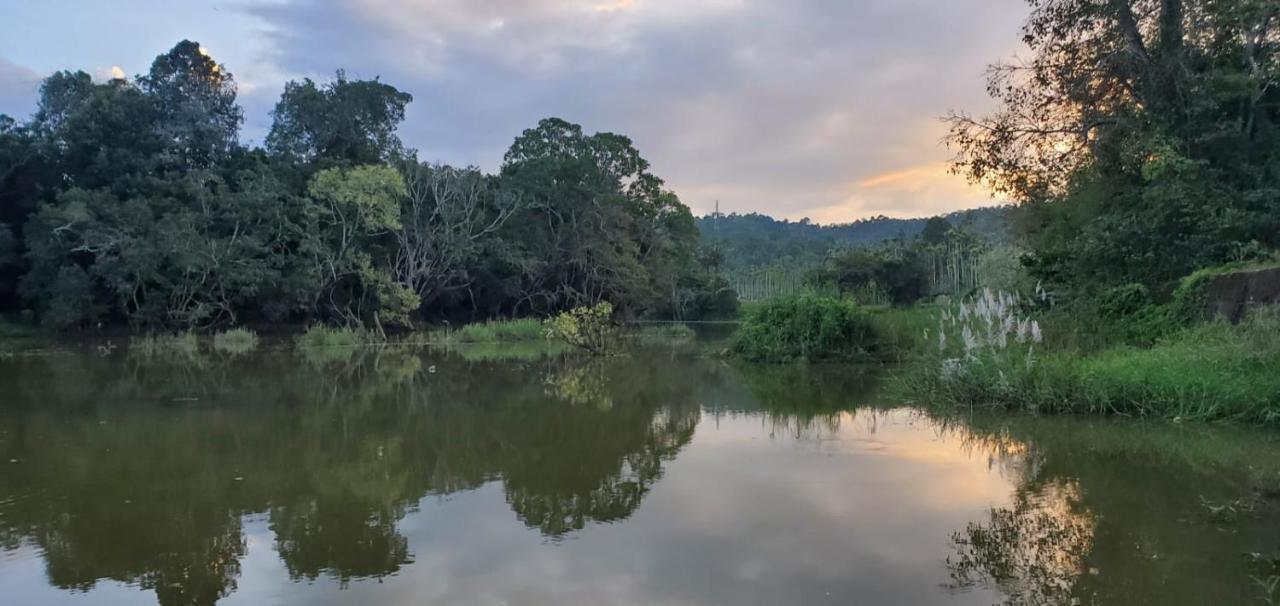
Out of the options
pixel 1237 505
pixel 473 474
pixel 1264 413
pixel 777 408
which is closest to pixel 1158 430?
pixel 1264 413

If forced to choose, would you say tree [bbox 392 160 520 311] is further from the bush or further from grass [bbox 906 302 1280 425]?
grass [bbox 906 302 1280 425]

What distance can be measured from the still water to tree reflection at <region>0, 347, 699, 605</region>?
31 mm

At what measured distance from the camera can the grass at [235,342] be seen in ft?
67.8

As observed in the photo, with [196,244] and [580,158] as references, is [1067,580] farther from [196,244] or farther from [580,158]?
[580,158]

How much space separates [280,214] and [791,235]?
265ft

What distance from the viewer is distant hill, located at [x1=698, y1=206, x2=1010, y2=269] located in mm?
65875

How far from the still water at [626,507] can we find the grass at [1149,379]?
1.60ft

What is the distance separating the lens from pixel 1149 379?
7.36 metres

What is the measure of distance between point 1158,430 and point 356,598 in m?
6.60

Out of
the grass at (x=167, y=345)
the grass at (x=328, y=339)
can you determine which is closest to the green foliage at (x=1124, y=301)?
the grass at (x=328, y=339)

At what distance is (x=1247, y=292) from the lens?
8.26 m

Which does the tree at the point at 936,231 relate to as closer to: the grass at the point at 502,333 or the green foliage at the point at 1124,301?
the grass at the point at 502,333

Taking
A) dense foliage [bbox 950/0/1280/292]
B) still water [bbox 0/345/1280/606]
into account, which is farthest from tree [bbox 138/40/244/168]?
dense foliage [bbox 950/0/1280/292]

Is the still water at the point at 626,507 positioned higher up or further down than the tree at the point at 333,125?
further down
